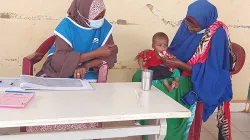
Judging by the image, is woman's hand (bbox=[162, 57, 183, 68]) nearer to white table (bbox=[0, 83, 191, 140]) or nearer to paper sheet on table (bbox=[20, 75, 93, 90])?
white table (bbox=[0, 83, 191, 140])

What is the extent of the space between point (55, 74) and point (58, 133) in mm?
870

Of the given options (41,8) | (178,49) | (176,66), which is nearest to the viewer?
(176,66)

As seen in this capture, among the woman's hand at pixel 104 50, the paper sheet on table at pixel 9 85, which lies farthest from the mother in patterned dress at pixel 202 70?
the paper sheet on table at pixel 9 85

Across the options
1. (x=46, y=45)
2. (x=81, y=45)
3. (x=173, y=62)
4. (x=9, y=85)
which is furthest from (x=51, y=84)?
(x=173, y=62)

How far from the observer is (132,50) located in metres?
3.25

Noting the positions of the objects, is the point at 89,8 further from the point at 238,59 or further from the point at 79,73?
the point at 238,59

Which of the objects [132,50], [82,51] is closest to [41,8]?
[82,51]

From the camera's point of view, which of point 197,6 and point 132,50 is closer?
point 197,6

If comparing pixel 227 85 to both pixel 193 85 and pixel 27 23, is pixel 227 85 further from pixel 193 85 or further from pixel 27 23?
pixel 27 23

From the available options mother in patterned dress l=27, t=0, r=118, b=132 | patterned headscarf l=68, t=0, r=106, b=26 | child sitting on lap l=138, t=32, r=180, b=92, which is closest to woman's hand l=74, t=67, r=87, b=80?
mother in patterned dress l=27, t=0, r=118, b=132

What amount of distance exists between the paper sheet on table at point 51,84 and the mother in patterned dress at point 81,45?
1.10 feet

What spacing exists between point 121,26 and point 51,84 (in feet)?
5.07

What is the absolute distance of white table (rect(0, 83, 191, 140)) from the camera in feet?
4.17

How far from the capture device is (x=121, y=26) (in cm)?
315
